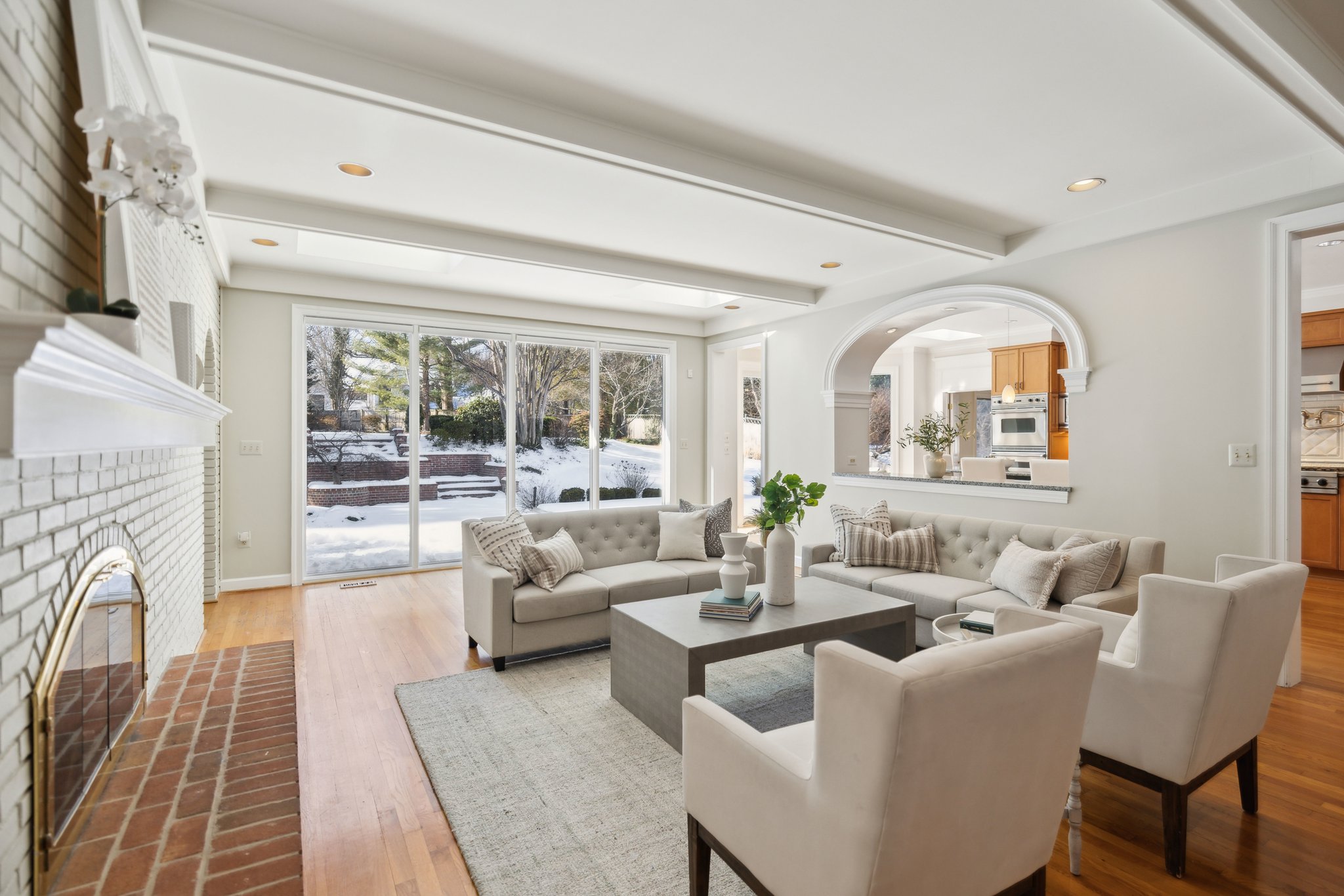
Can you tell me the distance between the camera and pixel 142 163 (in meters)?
1.29

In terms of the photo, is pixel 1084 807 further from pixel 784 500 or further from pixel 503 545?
pixel 503 545

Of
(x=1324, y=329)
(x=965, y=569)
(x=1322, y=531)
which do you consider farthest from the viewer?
(x=1324, y=329)

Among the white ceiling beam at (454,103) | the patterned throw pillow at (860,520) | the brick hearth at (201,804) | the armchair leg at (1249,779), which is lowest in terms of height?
the armchair leg at (1249,779)

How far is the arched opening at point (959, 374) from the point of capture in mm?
4781

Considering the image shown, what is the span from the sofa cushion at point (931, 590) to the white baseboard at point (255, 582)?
4.56 m

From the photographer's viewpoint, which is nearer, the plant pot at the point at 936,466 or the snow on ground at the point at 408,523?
the plant pot at the point at 936,466

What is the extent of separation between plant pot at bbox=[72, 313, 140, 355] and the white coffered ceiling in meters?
1.30

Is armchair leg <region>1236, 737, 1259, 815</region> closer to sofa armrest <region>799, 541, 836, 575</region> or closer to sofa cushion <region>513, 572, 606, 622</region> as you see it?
sofa armrest <region>799, 541, 836, 575</region>

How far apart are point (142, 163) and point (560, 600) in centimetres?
269

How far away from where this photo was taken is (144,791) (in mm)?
1628

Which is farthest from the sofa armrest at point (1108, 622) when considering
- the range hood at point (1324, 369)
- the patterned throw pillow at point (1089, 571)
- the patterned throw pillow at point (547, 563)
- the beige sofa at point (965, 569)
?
the range hood at point (1324, 369)

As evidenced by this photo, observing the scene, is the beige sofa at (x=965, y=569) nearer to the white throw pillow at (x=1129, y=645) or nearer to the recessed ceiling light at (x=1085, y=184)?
the white throw pillow at (x=1129, y=645)

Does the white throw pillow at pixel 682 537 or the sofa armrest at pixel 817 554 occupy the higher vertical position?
the white throw pillow at pixel 682 537

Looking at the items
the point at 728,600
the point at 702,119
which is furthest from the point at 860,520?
the point at 702,119
